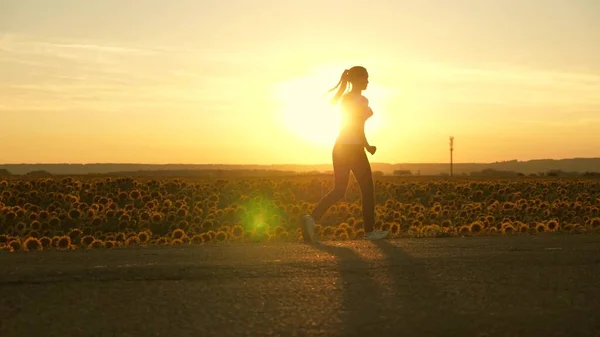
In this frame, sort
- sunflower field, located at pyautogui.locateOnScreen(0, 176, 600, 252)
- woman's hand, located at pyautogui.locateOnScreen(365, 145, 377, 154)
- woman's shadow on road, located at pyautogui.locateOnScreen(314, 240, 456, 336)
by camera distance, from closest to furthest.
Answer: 1. woman's shadow on road, located at pyautogui.locateOnScreen(314, 240, 456, 336)
2. woman's hand, located at pyautogui.locateOnScreen(365, 145, 377, 154)
3. sunflower field, located at pyautogui.locateOnScreen(0, 176, 600, 252)

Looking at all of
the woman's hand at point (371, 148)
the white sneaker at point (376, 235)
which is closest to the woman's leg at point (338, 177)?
the woman's hand at point (371, 148)

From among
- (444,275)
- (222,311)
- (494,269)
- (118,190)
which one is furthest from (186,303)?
(118,190)

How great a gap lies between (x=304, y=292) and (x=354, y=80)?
5.16 m

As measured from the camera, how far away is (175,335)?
4.49m

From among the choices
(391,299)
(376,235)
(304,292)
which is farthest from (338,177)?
(391,299)

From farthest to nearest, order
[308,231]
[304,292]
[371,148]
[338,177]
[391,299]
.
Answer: [338,177] < [371,148] < [308,231] < [304,292] < [391,299]

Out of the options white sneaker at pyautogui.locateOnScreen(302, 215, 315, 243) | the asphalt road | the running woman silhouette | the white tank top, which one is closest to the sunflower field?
the running woman silhouette

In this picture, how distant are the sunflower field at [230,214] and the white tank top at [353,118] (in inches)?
95.4

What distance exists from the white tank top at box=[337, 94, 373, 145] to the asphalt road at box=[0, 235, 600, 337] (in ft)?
6.99

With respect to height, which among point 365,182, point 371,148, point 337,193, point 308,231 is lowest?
point 308,231

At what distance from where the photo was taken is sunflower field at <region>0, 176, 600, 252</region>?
16.1 meters

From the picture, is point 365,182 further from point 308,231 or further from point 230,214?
point 230,214

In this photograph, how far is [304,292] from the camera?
579 centimetres

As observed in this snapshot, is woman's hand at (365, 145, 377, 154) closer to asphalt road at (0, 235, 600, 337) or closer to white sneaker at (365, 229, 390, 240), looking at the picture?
white sneaker at (365, 229, 390, 240)
